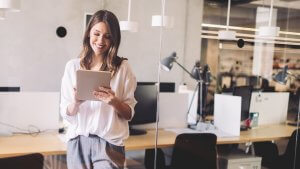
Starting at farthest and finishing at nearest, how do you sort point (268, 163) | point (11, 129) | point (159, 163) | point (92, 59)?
point (268, 163), point (159, 163), point (11, 129), point (92, 59)

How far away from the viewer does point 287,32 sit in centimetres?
372

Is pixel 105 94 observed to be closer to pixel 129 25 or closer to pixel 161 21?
pixel 129 25

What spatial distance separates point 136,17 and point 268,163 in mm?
2097

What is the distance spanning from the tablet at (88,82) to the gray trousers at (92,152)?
248mm

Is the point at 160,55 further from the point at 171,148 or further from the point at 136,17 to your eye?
the point at 171,148

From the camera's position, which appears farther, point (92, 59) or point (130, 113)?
point (92, 59)

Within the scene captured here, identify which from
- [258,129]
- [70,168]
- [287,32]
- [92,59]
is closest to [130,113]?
[92,59]

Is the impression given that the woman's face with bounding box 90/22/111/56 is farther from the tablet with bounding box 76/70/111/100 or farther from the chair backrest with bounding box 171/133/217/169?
the chair backrest with bounding box 171/133/217/169

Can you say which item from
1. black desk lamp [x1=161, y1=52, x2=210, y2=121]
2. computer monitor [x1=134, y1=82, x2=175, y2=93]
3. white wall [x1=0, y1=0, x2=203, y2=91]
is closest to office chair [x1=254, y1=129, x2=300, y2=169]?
black desk lamp [x1=161, y1=52, x2=210, y2=121]

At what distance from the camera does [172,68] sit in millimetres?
3318

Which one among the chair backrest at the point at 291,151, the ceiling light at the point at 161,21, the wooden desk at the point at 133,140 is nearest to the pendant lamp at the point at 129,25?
the ceiling light at the point at 161,21

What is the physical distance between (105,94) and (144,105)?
1198mm

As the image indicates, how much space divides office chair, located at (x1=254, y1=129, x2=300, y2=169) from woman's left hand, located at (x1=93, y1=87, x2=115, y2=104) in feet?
6.77

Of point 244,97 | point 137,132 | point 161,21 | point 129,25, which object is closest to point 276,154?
point 244,97
